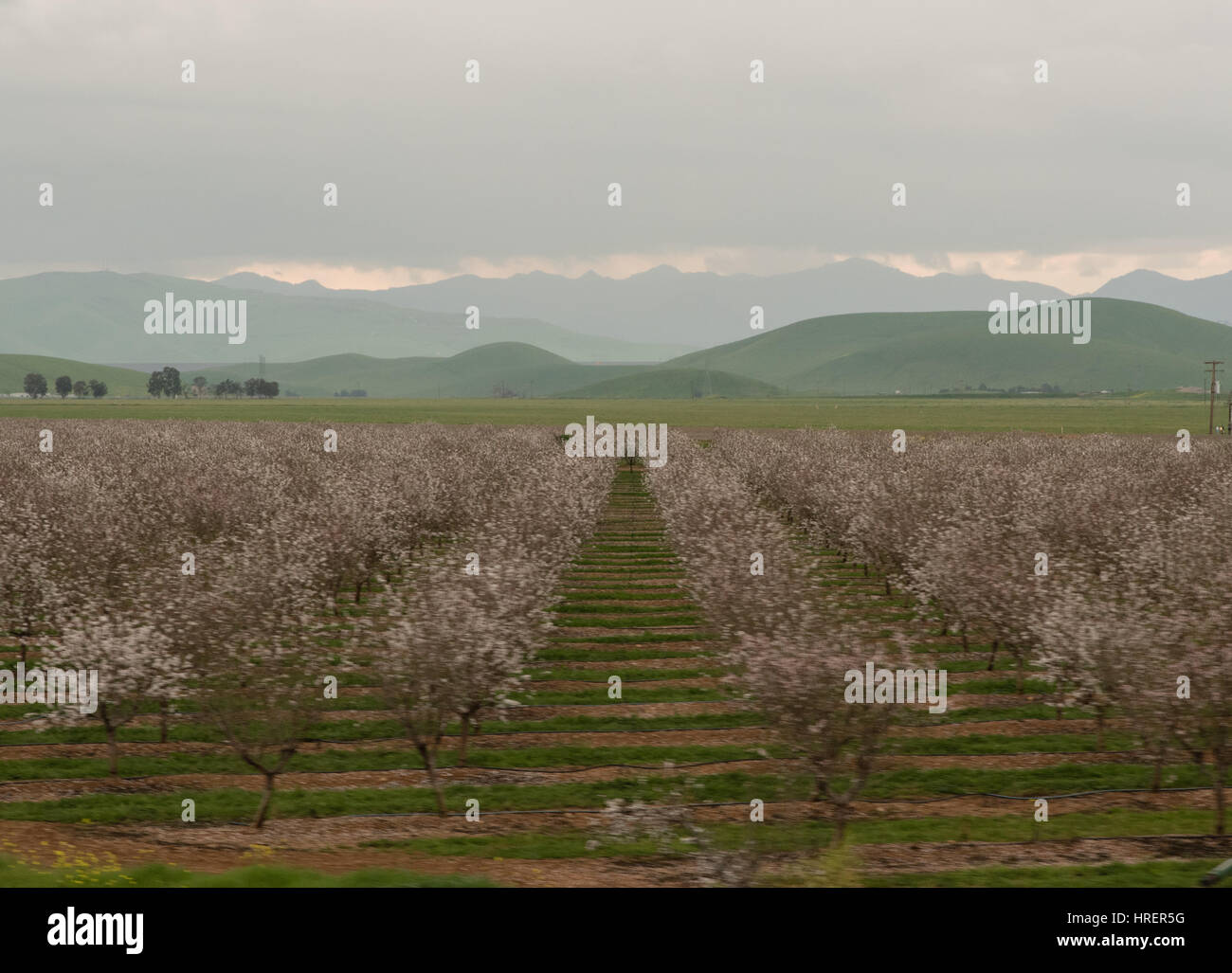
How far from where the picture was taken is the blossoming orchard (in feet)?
55.0

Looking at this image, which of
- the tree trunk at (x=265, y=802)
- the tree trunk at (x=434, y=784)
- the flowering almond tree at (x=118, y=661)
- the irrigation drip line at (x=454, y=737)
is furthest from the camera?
the irrigation drip line at (x=454, y=737)

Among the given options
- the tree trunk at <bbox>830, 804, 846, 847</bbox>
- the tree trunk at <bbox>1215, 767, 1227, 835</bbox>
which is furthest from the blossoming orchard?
the tree trunk at <bbox>1215, 767, 1227, 835</bbox>

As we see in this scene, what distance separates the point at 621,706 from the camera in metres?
25.1

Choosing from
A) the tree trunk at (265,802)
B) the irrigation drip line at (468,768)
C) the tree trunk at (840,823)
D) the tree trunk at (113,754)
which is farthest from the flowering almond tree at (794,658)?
the tree trunk at (113,754)

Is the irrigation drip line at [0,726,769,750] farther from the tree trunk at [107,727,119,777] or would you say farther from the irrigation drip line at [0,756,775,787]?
the tree trunk at [107,727,119,777]

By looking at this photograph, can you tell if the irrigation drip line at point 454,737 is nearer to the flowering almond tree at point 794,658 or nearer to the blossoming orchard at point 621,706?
the blossoming orchard at point 621,706

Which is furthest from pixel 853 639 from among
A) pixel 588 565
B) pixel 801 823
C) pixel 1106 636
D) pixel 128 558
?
pixel 588 565

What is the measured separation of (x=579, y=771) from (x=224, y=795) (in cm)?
666

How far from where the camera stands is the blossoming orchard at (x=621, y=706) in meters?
16.8

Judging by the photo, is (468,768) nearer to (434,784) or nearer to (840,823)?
(434,784)

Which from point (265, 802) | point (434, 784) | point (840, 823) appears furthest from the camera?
point (434, 784)

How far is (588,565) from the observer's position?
1710 inches

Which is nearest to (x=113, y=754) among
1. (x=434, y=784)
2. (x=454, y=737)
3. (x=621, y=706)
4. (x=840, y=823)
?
(x=454, y=737)
